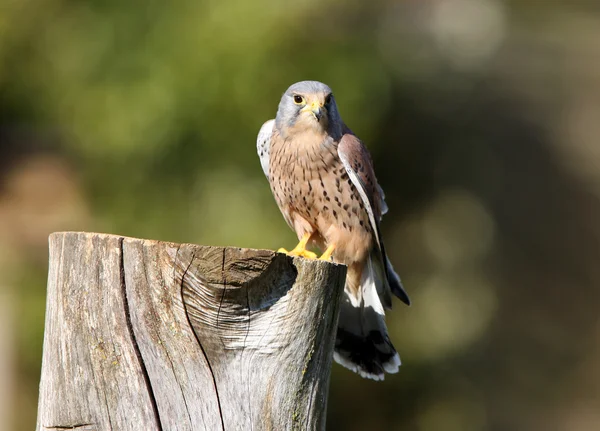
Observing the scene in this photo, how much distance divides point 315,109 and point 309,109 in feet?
0.09

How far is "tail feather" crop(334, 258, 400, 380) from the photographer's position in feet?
11.0

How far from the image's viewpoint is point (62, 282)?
78.2 inches

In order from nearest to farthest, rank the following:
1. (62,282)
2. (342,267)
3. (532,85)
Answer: (62,282)
(342,267)
(532,85)

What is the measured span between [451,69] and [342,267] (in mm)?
5329

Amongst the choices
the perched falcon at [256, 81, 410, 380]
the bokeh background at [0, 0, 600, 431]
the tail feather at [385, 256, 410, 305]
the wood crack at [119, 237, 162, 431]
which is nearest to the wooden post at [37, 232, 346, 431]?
the wood crack at [119, 237, 162, 431]

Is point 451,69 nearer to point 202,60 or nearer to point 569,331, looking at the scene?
point 202,60

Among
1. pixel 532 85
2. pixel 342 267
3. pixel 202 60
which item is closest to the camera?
pixel 342 267

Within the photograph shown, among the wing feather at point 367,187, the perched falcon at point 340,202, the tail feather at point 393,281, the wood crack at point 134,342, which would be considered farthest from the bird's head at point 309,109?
the wood crack at point 134,342

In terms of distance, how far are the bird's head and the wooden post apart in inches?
57.9

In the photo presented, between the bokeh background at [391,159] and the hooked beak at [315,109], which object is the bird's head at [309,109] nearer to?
the hooked beak at [315,109]

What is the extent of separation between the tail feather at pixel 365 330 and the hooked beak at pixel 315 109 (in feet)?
2.35

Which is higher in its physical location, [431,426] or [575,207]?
[575,207]

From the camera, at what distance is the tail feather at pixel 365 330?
11.0 feet

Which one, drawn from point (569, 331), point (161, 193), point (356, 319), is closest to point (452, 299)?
point (569, 331)
